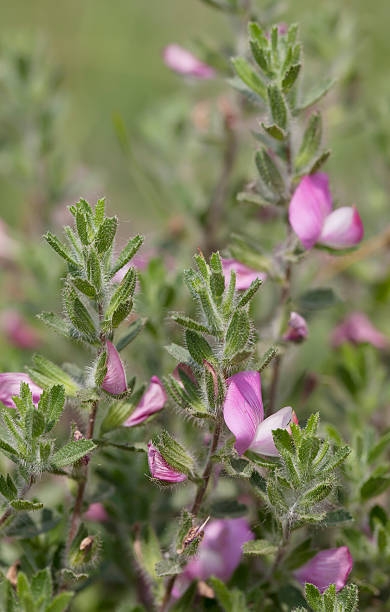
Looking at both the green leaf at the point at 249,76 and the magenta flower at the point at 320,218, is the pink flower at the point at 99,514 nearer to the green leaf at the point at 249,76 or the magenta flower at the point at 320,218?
the magenta flower at the point at 320,218

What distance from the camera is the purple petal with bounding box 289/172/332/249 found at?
944 millimetres

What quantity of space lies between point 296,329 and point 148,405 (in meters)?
0.24

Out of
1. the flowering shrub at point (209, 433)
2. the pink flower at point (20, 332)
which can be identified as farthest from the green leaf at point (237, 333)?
the pink flower at point (20, 332)

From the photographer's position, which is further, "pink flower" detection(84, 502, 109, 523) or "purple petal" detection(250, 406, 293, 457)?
"pink flower" detection(84, 502, 109, 523)

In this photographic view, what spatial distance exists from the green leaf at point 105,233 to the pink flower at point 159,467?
8.2 inches

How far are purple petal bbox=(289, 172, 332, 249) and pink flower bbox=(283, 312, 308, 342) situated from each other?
0.30 feet

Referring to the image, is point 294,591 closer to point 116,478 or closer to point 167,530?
point 167,530

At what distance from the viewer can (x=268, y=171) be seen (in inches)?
38.9

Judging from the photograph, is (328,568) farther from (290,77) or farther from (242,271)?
(290,77)

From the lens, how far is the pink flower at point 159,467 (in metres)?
0.79

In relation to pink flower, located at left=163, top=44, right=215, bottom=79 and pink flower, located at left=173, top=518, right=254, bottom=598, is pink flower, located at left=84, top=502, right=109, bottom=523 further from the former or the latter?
pink flower, located at left=163, top=44, right=215, bottom=79

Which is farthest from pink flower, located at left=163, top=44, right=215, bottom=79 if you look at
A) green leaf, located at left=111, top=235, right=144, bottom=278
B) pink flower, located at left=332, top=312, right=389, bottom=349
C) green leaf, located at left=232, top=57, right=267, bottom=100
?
green leaf, located at left=111, top=235, right=144, bottom=278

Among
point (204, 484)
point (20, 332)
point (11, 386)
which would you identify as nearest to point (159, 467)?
point (204, 484)

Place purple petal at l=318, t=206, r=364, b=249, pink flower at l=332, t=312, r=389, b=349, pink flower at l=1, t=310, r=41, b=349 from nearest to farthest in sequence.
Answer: purple petal at l=318, t=206, r=364, b=249 < pink flower at l=332, t=312, r=389, b=349 < pink flower at l=1, t=310, r=41, b=349
